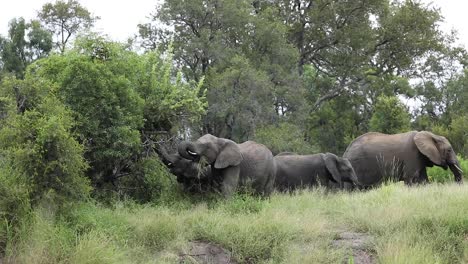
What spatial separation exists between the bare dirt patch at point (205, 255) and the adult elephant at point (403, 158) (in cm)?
887

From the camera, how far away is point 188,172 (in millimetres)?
12961

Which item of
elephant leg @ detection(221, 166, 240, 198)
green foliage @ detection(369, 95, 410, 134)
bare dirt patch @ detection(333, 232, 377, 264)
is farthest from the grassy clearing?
green foliage @ detection(369, 95, 410, 134)

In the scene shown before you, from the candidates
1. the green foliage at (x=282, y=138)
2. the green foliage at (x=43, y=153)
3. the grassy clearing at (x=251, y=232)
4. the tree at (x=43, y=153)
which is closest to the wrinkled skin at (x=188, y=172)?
the grassy clearing at (x=251, y=232)

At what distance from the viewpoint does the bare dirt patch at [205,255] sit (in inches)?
349

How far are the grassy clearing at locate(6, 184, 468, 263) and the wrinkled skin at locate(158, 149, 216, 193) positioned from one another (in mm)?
1686

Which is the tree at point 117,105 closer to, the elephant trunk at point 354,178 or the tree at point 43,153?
the tree at point 43,153

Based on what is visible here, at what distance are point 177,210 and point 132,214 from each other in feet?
3.50

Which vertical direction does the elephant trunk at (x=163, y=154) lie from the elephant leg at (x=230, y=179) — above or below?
above

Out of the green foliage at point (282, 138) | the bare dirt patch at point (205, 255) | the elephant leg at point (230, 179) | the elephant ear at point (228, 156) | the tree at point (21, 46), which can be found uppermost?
the tree at point (21, 46)

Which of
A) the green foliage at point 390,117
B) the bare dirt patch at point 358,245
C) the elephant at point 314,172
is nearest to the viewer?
the bare dirt patch at point 358,245

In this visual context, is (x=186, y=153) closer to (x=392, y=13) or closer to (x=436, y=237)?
(x=436, y=237)

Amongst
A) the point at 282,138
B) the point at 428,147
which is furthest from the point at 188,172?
the point at 282,138

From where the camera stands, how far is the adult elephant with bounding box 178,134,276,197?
12.8m

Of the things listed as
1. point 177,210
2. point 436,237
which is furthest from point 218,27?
point 436,237
